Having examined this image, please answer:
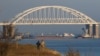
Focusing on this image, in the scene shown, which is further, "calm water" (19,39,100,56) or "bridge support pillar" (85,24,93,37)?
"bridge support pillar" (85,24,93,37)

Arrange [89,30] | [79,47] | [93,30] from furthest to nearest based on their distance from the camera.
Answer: [93,30], [89,30], [79,47]

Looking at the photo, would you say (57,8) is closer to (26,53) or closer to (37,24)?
(37,24)

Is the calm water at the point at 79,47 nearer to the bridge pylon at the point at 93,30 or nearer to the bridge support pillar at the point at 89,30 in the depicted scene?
the bridge support pillar at the point at 89,30

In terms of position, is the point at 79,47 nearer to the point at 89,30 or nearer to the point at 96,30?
the point at 89,30

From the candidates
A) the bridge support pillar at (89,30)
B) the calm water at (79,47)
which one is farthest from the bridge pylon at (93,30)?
the calm water at (79,47)

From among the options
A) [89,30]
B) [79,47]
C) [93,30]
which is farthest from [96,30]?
[79,47]

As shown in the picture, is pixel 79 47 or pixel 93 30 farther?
pixel 93 30

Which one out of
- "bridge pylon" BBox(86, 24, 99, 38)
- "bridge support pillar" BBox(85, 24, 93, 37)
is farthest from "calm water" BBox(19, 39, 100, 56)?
"bridge pylon" BBox(86, 24, 99, 38)

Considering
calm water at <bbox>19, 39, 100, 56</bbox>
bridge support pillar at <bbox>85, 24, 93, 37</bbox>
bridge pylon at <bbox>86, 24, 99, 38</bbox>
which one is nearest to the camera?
calm water at <bbox>19, 39, 100, 56</bbox>

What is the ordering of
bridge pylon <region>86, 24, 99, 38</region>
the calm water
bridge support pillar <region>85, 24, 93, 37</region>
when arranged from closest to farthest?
the calm water → bridge support pillar <region>85, 24, 93, 37</region> → bridge pylon <region>86, 24, 99, 38</region>

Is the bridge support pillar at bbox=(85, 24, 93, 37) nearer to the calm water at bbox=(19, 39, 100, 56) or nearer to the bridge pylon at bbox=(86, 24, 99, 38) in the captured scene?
the bridge pylon at bbox=(86, 24, 99, 38)

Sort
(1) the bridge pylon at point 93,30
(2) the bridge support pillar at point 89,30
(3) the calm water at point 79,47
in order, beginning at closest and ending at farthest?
(3) the calm water at point 79,47 → (2) the bridge support pillar at point 89,30 → (1) the bridge pylon at point 93,30

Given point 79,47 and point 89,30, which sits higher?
point 79,47

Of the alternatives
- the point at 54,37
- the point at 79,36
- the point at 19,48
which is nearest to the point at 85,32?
the point at 79,36
